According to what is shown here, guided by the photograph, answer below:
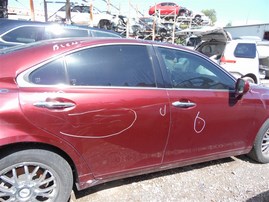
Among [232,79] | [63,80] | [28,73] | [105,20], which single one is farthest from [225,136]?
[105,20]

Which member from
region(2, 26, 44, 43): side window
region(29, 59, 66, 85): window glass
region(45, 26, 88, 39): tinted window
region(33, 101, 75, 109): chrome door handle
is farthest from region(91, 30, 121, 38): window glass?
region(33, 101, 75, 109): chrome door handle

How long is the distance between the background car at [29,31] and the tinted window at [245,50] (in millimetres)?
4373

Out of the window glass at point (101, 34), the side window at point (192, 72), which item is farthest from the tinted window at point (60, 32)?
the side window at point (192, 72)

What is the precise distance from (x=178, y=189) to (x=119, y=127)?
1.14m

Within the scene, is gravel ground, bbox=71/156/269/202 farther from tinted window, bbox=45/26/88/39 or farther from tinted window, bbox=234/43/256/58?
tinted window, bbox=234/43/256/58

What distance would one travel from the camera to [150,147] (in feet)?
9.26

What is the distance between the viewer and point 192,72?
3145 mm

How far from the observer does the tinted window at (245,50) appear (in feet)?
26.5

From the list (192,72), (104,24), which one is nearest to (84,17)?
(104,24)

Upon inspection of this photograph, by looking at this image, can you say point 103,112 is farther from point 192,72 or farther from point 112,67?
point 192,72

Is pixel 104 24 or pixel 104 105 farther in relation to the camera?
pixel 104 24

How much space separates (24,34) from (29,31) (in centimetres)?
13

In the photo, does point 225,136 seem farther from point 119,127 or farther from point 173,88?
point 119,127

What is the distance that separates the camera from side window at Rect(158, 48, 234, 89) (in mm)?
2949
